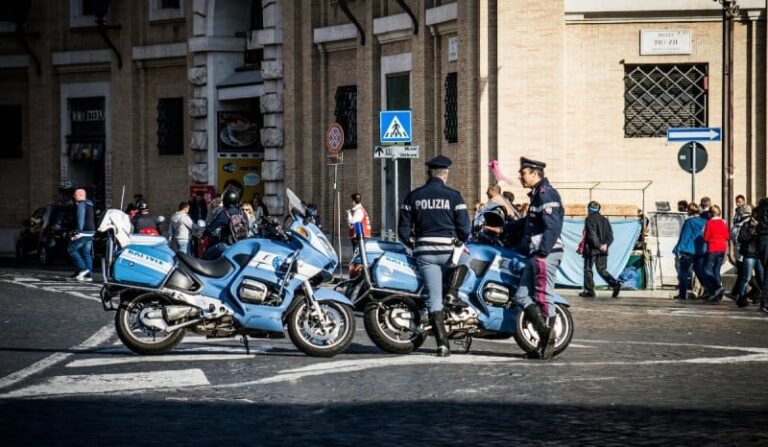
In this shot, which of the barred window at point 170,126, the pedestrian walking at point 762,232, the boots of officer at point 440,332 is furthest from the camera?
the barred window at point 170,126

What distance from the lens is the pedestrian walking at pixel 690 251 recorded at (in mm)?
24844

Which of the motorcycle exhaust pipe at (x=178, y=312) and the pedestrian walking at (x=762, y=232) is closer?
the motorcycle exhaust pipe at (x=178, y=312)

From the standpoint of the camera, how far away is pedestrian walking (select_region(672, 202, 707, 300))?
24844 mm

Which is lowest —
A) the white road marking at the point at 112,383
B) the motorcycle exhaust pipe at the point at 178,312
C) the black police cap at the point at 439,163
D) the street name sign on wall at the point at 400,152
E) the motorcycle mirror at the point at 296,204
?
the white road marking at the point at 112,383

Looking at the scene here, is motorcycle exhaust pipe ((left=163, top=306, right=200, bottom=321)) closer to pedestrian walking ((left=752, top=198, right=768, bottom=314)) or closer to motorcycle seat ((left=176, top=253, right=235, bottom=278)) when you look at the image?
motorcycle seat ((left=176, top=253, right=235, bottom=278))

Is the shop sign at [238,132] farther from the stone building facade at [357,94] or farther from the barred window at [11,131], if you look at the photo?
the barred window at [11,131]

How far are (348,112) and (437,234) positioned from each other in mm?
22104

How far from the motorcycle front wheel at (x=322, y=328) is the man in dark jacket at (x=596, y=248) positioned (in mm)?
11912

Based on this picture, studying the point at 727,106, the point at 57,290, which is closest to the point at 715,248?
the point at 727,106

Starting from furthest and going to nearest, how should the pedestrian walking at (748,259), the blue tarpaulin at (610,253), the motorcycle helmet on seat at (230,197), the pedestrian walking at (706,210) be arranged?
1. the blue tarpaulin at (610,253)
2. the pedestrian walking at (706,210)
3. the pedestrian walking at (748,259)
4. the motorcycle helmet on seat at (230,197)

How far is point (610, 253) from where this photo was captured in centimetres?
2645

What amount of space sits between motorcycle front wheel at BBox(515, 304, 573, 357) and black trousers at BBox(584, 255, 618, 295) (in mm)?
11288

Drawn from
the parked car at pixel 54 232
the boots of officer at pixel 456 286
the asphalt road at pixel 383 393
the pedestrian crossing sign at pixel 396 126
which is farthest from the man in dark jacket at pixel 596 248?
the parked car at pixel 54 232

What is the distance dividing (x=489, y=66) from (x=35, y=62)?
1944cm
